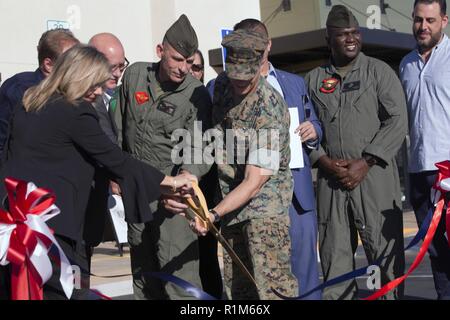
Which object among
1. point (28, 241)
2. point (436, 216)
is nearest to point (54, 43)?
point (28, 241)

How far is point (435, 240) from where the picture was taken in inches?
270

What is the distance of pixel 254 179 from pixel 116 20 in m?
12.4

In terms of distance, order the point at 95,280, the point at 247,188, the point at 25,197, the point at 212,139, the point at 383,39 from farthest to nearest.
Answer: the point at 383,39 → the point at 95,280 → the point at 212,139 → the point at 247,188 → the point at 25,197

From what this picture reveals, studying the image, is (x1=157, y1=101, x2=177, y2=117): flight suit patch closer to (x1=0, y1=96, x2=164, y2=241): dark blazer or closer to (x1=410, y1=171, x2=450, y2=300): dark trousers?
(x1=0, y1=96, x2=164, y2=241): dark blazer

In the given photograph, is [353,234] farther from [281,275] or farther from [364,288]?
[364,288]

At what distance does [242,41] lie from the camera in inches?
210

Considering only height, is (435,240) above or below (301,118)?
below

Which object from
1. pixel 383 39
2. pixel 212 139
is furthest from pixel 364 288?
pixel 383 39

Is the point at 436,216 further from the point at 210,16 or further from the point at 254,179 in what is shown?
the point at 210,16

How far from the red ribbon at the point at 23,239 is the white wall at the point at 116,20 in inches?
426

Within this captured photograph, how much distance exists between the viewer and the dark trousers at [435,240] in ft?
22.2

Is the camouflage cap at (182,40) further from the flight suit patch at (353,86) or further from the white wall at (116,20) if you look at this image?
the white wall at (116,20)

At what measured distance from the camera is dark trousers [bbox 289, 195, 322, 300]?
20.4ft

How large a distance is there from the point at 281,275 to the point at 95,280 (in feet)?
18.3
